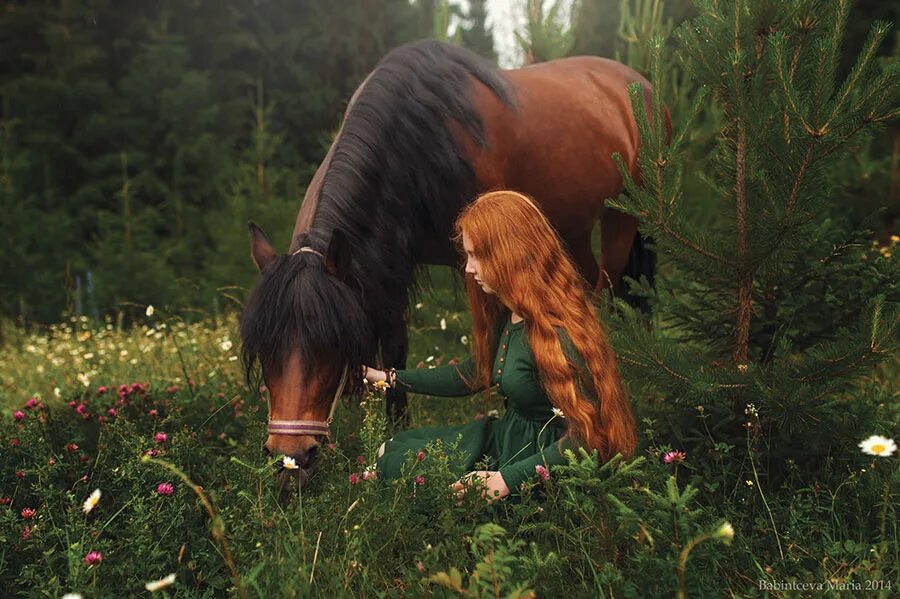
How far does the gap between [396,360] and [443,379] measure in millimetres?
671

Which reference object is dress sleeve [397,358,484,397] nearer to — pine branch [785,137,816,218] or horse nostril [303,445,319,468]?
horse nostril [303,445,319,468]

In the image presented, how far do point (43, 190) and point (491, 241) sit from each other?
10.1 meters

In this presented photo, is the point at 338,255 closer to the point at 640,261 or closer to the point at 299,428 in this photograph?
the point at 299,428

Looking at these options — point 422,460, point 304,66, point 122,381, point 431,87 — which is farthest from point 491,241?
point 304,66

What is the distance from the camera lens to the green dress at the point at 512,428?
2357mm

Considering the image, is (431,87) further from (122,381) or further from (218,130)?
(218,130)

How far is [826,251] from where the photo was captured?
3.02 m

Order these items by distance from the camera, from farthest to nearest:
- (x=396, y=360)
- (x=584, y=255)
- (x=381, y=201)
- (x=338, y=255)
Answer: (x=584, y=255) < (x=396, y=360) < (x=381, y=201) < (x=338, y=255)

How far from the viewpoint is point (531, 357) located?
8.19 feet

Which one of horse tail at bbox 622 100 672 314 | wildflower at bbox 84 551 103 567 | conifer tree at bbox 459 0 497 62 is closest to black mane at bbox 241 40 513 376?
wildflower at bbox 84 551 103 567

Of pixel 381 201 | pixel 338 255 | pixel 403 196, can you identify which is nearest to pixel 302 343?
pixel 338 255

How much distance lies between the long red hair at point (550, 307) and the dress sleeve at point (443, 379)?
1.39ft

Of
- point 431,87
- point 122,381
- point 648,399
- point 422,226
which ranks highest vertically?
point 431,87

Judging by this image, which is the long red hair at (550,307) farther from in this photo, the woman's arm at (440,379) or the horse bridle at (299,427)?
the horse bridle at (299,427)
